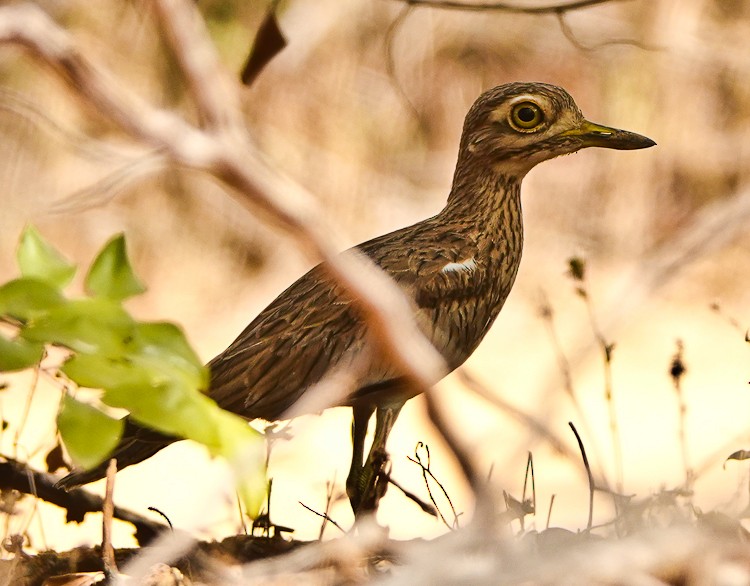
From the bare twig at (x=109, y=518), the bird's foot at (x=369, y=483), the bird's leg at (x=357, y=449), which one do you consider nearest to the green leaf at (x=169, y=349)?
the bare twig at (x=109, y=518)

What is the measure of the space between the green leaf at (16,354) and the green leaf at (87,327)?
1 centimetres

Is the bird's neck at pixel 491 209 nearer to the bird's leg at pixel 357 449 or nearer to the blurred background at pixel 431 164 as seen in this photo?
the bird's leg at pixel 357 449

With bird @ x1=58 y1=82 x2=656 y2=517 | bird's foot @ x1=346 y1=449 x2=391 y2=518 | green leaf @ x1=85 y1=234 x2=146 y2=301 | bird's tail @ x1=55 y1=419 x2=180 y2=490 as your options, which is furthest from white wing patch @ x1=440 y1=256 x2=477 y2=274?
green leaf @ x1=85 y1=234 x2=146 y2=301

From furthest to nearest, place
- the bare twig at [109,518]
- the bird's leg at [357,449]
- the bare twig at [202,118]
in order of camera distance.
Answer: the bird's leg at [357,449]
the bare twig at [109,518]
the bare twig at [202,118]

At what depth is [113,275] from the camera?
3.51ft

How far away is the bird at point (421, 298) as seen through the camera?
185cm

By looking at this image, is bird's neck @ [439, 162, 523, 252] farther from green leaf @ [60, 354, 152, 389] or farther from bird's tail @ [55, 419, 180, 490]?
green leaf @ [60, 354, 152, 389]

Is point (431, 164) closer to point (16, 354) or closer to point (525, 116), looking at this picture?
point (525, 116)

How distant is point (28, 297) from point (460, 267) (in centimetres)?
117

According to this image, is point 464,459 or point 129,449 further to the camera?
point 129,449

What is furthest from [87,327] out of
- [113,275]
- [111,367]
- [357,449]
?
[357,449]

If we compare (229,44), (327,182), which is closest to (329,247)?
(229,44)

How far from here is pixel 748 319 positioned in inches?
238

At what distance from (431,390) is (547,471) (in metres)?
4.04
